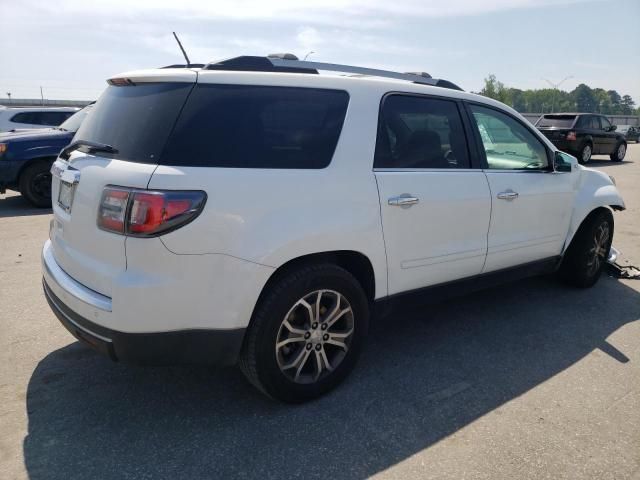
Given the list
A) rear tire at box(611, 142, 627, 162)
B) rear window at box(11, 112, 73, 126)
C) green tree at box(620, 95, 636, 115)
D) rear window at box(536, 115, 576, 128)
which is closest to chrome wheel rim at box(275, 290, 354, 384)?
rear window at box(11, 112, 73, 126)

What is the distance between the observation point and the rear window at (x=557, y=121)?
17625 mm

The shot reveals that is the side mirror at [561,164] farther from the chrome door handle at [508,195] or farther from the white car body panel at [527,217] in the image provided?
the chrome door handle at [508,195]

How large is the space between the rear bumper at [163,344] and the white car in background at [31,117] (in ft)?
36.4

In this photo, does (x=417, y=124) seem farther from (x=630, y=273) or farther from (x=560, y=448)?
(x=630, y=273)

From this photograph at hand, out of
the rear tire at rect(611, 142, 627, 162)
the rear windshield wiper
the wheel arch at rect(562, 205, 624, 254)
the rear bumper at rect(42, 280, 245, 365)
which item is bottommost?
the rear tire at rect(611, 142, 627, 162)

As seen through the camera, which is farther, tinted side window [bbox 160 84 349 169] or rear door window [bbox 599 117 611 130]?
rear door window [bbox 599 117 611 130]

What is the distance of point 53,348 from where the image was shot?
3.54 m

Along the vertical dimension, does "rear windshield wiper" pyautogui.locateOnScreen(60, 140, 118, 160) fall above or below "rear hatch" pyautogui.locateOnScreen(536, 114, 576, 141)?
above

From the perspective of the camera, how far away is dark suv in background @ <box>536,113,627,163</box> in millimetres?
17453

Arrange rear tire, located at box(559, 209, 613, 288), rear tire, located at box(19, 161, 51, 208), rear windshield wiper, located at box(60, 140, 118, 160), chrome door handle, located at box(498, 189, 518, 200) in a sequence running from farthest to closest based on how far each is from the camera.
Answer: rear tire, located at box(19, 161, 51, 208), rear tire, located at box(559, 209, 613, 288), chrome door handle, located at box(498, 189, 518, 200), rear windshield wiper, located at box(60, 140, 118, 160)

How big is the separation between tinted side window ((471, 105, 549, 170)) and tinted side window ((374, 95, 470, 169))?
0.92 feet

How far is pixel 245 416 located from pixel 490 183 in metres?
2.32

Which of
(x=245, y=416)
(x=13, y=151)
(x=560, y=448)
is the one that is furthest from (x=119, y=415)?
(x=13, y=151)

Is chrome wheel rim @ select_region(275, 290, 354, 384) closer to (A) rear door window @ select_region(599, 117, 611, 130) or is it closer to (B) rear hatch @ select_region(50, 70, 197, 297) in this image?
(B) rear hatch @ select_region(50, 70, 197, 297)
